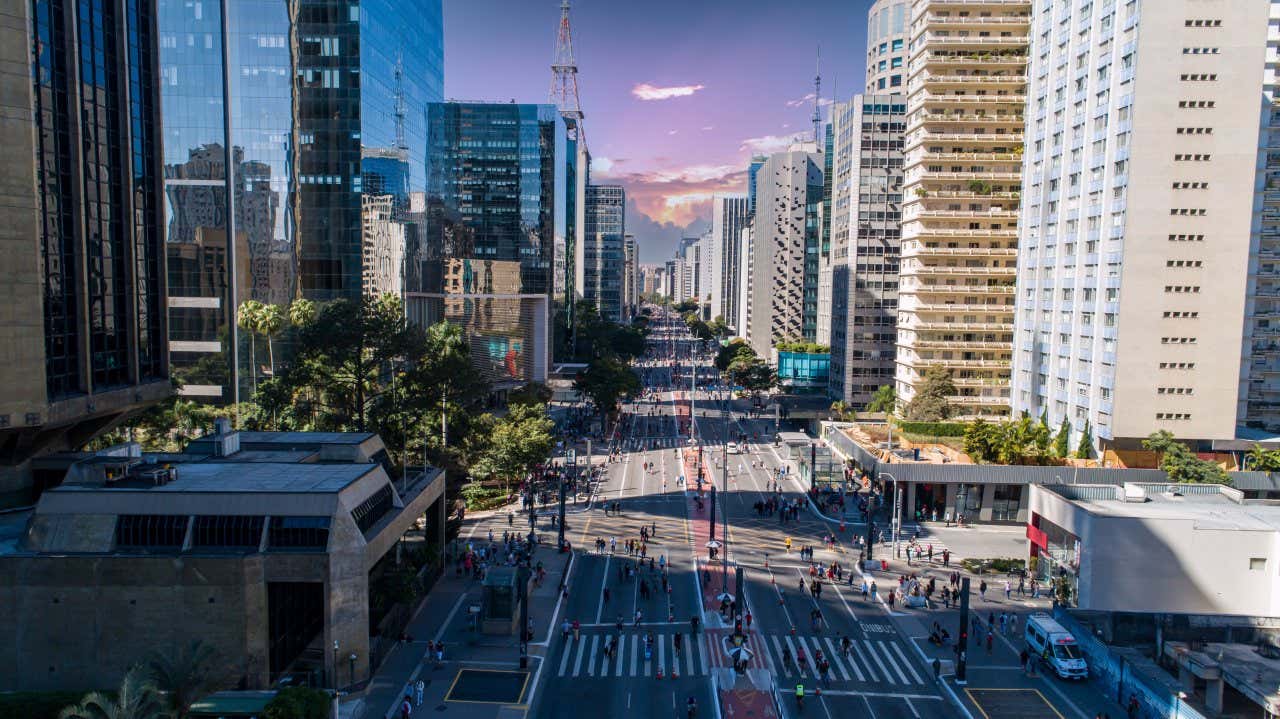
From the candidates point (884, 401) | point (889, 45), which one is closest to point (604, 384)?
point (884, 401)

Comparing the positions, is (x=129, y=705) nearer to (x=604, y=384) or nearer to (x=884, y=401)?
(x=604, y=384)

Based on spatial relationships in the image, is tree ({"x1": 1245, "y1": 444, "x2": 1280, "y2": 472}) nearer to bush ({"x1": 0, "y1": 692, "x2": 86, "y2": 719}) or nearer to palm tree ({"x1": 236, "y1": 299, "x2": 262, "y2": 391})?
bush ({"x1": 0, "y1": 692, "x2": 86, "y2": 719})

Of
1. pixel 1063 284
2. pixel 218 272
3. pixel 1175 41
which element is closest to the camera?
pixel 1175 41

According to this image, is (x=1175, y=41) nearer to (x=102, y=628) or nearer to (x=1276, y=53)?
(x=1276, y=53)

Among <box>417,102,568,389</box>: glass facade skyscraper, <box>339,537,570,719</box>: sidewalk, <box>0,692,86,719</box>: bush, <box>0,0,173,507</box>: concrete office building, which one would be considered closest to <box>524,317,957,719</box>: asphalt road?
<box>339,537,570,719</box>: sidewalk

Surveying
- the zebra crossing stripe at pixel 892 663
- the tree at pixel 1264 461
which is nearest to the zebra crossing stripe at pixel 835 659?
the zebra crossing stripe at pixel 892 663

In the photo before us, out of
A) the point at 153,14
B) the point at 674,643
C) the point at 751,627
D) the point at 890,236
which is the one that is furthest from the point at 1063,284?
the point at 153,14

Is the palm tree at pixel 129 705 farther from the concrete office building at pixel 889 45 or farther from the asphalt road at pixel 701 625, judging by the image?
the concrete office building at pixel 889 45
